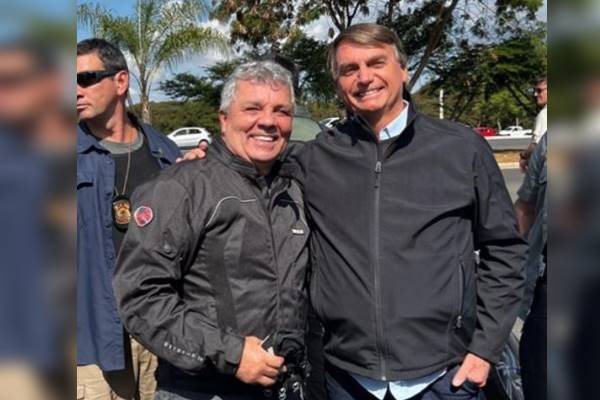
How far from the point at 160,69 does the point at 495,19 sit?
889 centimetres

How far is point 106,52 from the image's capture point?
2.70 meters

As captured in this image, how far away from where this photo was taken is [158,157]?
2.78 m

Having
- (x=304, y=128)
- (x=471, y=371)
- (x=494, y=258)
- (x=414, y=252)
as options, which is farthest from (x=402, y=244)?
(x=304, y=128)

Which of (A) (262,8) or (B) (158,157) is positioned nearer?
(B) (158,157)

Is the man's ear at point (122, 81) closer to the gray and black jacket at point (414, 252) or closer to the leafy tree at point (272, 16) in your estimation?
the gray and black jacket at point (414, 252)

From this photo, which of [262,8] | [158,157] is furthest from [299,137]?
[262,8]

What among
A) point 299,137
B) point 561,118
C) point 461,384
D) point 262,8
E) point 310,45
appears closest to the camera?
point 561,118

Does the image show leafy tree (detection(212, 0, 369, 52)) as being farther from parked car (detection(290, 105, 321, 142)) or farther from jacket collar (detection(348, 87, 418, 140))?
jacket collar (detection(348, 87, 418, 140))

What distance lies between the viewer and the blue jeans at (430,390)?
219cm

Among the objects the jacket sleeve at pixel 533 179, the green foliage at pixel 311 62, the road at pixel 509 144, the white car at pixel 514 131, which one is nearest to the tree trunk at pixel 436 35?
the green foliage at pixel 311 62

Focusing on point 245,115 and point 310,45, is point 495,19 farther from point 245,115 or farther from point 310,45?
point 245,115

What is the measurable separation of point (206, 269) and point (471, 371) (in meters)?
0.87

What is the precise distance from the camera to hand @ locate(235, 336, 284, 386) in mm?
1918

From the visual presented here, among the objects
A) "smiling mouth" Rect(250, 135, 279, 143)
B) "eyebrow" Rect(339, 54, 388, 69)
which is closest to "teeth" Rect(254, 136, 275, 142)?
"smiling mouth" Rect(250, 135, 279, 143)
